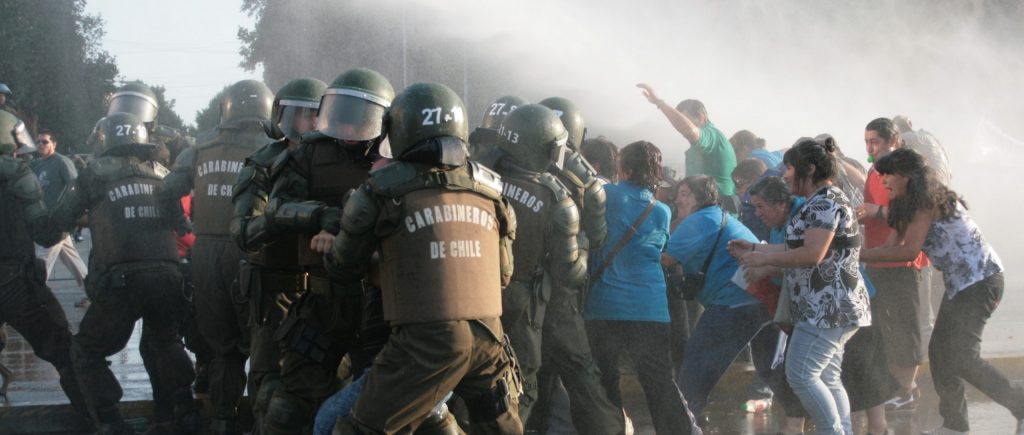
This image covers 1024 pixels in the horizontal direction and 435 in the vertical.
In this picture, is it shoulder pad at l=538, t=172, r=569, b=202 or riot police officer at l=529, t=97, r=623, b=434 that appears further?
riot police officer at l=529, t=97, r=623, b=434

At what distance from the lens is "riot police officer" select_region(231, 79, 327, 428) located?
4.99 m

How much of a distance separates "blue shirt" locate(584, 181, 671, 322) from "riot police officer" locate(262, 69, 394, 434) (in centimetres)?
165

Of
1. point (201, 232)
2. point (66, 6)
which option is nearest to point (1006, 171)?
point (201, 232)

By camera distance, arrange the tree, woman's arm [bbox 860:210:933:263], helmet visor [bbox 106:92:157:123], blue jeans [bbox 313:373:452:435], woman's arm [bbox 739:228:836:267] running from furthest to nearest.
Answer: the tree → helmet visor [bbox 106:92:157:123] → woman's arm [bbox 860:210:933:263] → woman's arm [bbox 739:228:836:267] → blue jeans [bbox 313:373:452:435]

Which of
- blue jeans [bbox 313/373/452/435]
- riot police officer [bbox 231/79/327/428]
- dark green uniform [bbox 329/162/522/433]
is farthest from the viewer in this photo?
riot police officer [bbox 231/79/327/428]

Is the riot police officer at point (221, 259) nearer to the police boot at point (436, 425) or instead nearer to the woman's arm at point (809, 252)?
the police boot at point (436, 425)

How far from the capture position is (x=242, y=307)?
5.84 meters

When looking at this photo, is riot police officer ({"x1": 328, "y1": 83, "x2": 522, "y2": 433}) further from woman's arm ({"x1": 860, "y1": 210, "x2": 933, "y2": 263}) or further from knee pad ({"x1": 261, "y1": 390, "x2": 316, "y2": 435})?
woman's arm ({"x1": 860, "y1": 210, "x2": 933, "y2": 263})

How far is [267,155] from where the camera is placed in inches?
201

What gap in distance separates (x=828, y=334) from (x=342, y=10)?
27.8 meters

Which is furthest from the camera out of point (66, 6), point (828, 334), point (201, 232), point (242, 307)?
point (66, 6)

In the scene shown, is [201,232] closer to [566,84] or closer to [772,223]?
[772,223]

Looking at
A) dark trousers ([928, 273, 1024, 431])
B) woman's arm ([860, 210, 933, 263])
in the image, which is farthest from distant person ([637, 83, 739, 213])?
dark trousers ([928, 273, 1024, 431])

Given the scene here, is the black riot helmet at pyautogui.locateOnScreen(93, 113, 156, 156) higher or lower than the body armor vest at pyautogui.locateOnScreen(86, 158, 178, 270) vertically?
higher
